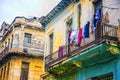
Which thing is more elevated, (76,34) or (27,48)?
(27,48)

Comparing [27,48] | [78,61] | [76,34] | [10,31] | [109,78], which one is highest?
[10,31]

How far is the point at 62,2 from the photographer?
66.2 ft

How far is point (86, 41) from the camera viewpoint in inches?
638

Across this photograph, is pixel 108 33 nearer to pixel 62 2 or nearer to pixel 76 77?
pixel 76 77

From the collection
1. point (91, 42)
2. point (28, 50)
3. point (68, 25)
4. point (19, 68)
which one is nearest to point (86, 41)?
point (91, 42)

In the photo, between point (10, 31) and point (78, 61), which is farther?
point (10, 31)

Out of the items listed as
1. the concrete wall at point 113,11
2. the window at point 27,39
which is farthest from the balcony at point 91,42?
the window at point 27,39

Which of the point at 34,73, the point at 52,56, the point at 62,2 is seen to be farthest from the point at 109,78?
the point at 34,73

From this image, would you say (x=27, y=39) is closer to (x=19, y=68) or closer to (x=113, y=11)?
(x=19, y=68)

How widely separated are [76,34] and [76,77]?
2.51 m

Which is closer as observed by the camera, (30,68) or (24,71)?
(24,71)

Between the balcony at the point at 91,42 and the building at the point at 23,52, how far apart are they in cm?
1047

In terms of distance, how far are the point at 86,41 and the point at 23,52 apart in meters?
15.0

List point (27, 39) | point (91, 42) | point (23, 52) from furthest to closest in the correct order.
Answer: point (27, 39), point (23, 52), point (91, 42)
